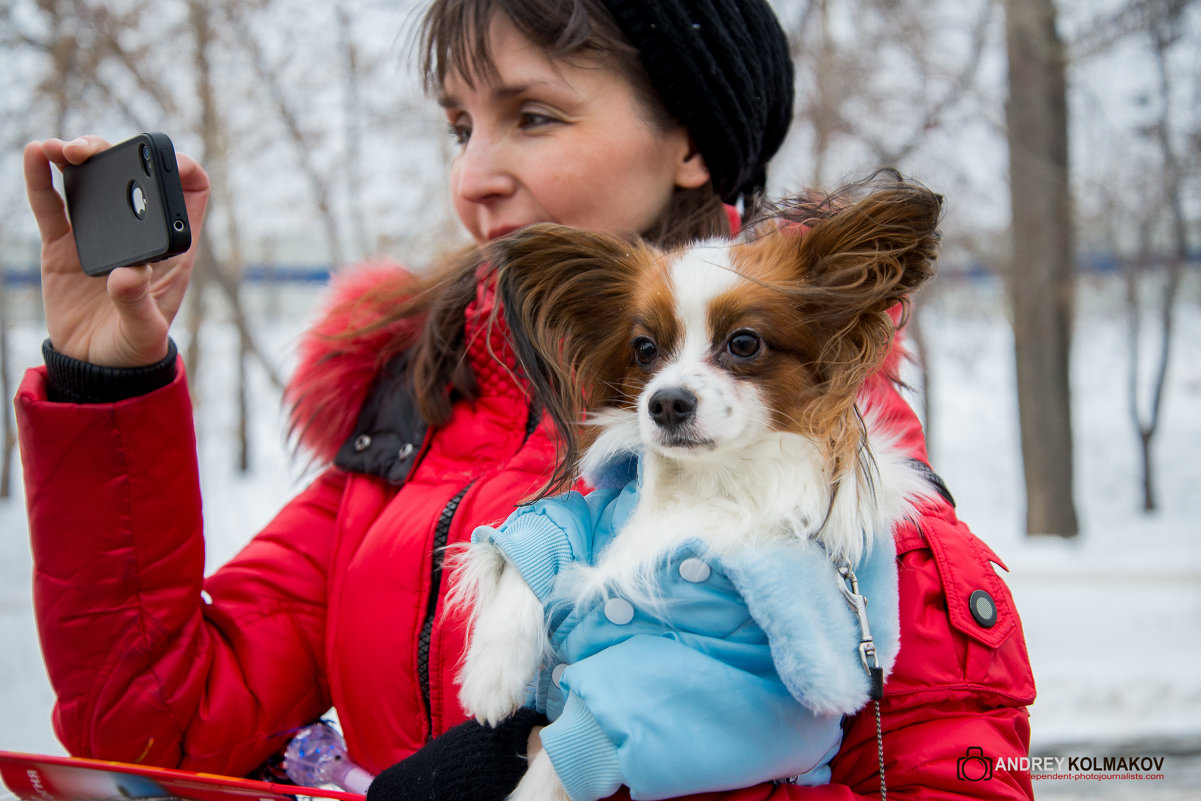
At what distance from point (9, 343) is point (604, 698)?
566 inches

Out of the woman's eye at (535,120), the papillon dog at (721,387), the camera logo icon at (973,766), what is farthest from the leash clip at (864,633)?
the woman's eye at (535,120)

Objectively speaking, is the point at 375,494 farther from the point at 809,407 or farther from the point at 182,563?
the point at 809,407

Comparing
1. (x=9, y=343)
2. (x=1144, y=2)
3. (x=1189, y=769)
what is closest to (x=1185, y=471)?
(x=1144, y=2)

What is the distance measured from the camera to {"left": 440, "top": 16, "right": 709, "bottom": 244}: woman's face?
1794mm

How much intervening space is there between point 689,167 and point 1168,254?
46.8 ft

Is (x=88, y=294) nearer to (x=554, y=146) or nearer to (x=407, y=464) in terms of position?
(x=407, y=464)

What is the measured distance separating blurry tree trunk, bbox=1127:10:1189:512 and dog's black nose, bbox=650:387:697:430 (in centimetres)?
1030

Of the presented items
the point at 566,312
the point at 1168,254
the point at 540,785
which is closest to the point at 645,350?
the point at 566,312

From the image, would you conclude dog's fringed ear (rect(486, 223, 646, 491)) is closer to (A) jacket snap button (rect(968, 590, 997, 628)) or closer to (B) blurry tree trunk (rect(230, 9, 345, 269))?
(A) jacket snap button (rect(968, 590, 997, 628))

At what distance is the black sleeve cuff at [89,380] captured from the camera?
5.38ft

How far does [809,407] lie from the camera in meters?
1.51

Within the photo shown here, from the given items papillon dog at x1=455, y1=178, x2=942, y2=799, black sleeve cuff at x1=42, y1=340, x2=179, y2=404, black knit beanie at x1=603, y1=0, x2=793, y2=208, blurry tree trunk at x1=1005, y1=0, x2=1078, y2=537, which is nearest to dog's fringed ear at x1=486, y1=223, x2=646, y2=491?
papillon dog at x1=455, y1=178, x2=942, y2=799

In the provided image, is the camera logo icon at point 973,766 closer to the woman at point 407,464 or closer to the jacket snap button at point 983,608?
the woman at point 407,464

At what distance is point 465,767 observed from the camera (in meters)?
1.46
